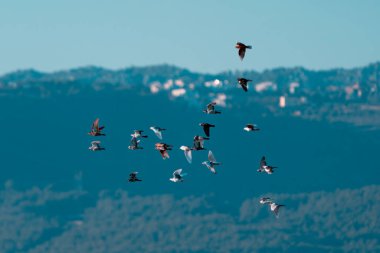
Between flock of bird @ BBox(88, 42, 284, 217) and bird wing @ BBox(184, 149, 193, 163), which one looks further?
flock of bird @ BBox(88, 42, 284, 217)

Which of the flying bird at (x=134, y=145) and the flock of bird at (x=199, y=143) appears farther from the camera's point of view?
the flying bird at (x=134, y=145)

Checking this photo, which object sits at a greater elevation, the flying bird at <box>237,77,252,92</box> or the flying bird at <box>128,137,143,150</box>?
the flying bird at <box>237,77,252,92</box>

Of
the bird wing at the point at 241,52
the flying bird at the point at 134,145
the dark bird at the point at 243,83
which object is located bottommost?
the flying bird at the point at 134,145

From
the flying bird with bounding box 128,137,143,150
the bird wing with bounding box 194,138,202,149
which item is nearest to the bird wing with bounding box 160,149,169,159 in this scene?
the flying bird with bounding box 128,137,143,150

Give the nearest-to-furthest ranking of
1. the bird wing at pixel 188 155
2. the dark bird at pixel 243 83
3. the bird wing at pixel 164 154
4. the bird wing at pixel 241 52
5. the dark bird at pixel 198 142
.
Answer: the bird wing at pixel 241 52 → the bird wing at pixel 188 155 → the dark bird at pixel 243 83 → the dark bird at pixel 198 142 → the bird wing at pixel 164 154

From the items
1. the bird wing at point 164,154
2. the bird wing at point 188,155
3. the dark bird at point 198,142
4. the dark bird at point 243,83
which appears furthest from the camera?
the bird wing at point 164,154

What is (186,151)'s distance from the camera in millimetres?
55469

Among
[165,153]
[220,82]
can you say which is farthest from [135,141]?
[220,82]

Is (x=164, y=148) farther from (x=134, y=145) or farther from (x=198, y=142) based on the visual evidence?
(x=198, y=142)

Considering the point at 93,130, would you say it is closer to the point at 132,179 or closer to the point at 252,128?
the point at 132,179

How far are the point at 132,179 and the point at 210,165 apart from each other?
3.13 m

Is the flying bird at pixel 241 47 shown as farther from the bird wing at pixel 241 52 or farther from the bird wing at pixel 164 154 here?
the bird wing at pixel 164 154

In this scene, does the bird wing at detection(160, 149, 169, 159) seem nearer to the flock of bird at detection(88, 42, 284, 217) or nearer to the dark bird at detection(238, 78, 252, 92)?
the flock of bird at detection(88, 42, 284, 217)

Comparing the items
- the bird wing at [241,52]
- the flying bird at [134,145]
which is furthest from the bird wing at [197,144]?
the bird wing at [241,52]
